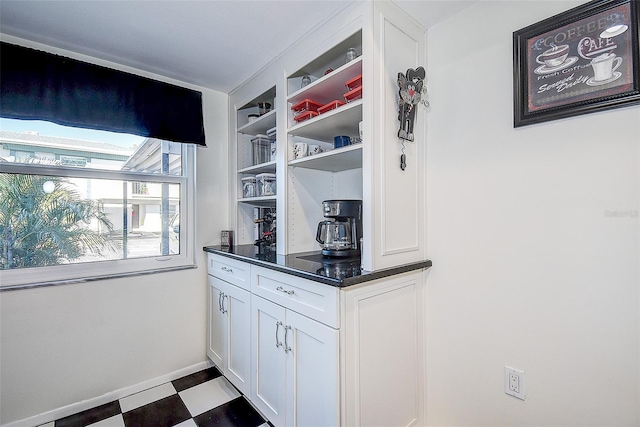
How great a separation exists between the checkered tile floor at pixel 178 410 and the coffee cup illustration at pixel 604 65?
2276 mm

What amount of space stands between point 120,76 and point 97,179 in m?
0.70

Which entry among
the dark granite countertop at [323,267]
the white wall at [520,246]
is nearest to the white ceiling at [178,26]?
the white wall at [520,246]

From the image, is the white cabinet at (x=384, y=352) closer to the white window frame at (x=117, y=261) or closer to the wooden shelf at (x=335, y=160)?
the wooden shelf at (x=335, y=160)

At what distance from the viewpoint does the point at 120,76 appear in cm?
191

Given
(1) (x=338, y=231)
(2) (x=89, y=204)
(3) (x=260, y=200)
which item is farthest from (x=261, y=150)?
(2) (x=89, y=204)

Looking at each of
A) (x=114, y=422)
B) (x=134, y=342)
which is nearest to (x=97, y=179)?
(x=134, y=342)

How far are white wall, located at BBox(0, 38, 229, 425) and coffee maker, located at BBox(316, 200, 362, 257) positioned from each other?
1.11 metres

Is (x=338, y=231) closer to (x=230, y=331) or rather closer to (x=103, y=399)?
(x=230, y=331)

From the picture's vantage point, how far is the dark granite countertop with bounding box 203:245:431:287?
1198mm

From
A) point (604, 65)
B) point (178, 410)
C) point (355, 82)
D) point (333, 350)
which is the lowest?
point (178, 410)

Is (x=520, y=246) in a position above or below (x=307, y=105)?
below

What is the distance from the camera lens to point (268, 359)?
1.58 metres

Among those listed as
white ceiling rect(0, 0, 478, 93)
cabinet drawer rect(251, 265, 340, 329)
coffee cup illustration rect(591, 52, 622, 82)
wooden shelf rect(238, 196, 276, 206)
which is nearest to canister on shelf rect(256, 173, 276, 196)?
wooden shelf rect(238, 196, 276, 206)

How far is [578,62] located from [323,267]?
4.36ft
